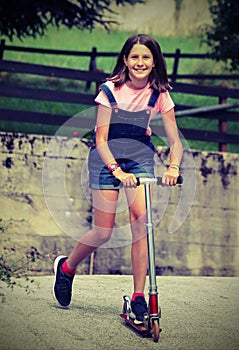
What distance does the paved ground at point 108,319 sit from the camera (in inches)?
168

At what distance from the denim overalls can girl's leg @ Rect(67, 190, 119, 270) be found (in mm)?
67

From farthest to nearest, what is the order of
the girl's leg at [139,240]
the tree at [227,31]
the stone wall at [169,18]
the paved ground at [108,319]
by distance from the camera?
the stone wall at [169,18], the tree at [227,31], the girl's leg at [139,240], the paved ground at [108,319]

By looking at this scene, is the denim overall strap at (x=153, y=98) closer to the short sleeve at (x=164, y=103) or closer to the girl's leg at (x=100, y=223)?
the short sleeve at (x=164, y=103)

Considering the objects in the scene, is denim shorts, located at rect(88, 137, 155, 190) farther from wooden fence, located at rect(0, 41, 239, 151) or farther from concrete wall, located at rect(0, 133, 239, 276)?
wooden fence, located at rect(0, 41, 239, 151)

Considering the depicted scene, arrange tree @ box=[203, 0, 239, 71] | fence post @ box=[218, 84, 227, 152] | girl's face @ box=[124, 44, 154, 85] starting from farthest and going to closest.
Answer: tree @ box=[203, 0, 239, 71]
fence post @ box=[218, 84, 227, 152]
girl's face @ box=[124, 44, 154, 85]

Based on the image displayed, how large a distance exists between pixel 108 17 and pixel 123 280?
11.2 m

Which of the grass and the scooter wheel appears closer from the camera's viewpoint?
the scooter wheel

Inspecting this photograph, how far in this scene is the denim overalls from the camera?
478cm

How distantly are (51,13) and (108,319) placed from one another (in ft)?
37.8

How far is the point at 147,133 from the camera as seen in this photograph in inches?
193

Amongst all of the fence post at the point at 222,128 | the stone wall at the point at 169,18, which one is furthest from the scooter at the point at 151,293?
the stone wall at the point at 169,18

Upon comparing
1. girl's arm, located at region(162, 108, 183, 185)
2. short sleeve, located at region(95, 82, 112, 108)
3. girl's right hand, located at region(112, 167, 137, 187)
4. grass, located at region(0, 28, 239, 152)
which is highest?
grass, located at region(0, 28, 239, 152)

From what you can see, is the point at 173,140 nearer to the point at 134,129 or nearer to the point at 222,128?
the point at 134,129

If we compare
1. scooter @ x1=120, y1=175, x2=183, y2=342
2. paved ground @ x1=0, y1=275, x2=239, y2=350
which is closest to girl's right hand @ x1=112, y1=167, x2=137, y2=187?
scooter @ x1=120, y1=175, x2=183, y2=342
